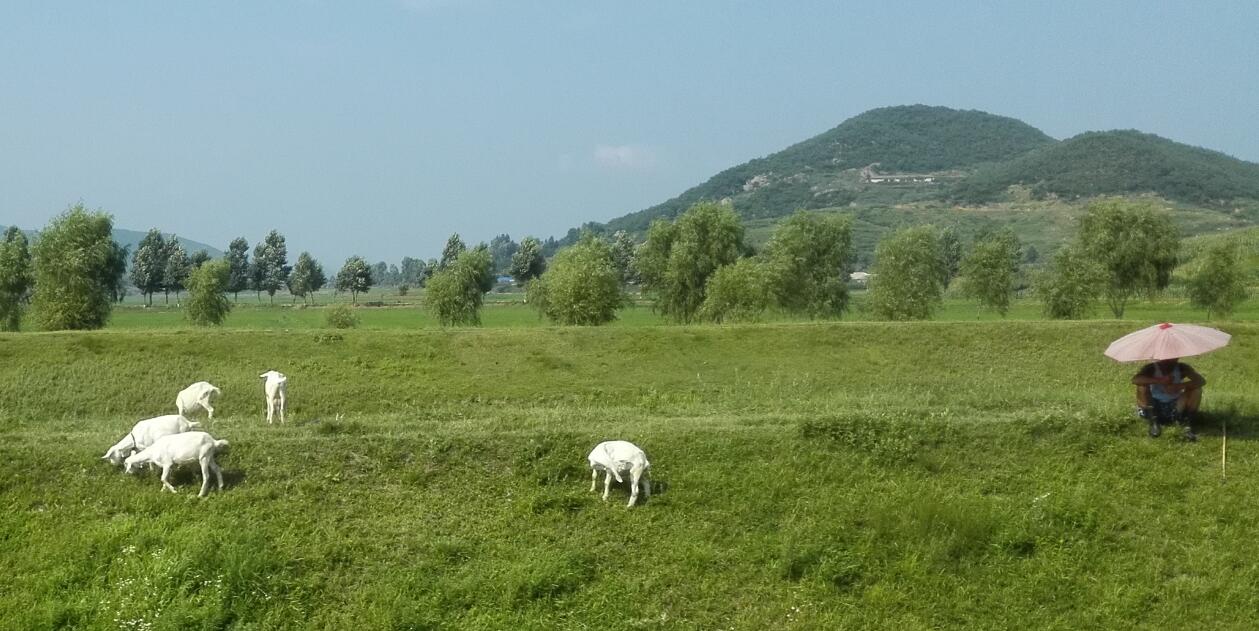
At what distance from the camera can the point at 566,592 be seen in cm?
1150

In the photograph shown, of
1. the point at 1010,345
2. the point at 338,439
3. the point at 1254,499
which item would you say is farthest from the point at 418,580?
the point at 1010,345

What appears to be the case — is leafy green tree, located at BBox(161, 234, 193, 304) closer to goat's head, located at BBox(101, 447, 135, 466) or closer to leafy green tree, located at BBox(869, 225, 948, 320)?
leafy green tree, located at BBox(869, 225, 948, 320)

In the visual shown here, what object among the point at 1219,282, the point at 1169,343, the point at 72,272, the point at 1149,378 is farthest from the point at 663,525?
the point at 1219,282

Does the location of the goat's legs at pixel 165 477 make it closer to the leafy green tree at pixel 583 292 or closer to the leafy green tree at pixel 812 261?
the leafy green tree at pixel 583 292

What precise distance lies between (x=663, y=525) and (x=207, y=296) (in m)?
44.4

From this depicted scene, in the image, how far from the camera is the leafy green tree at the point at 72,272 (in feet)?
133

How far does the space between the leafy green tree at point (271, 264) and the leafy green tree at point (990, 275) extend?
66190 millimetres

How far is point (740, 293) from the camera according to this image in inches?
1807

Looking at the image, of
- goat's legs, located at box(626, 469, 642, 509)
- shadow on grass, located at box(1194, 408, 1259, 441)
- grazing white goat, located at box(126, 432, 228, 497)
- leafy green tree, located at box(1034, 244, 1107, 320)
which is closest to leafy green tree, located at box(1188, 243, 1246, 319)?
leafy green tree, located at box(1034, 244, 1107, 320)

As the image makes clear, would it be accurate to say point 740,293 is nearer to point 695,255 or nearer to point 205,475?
point 695,255

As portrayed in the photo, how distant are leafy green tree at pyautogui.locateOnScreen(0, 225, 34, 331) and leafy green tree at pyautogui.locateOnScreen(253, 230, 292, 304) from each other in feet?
153

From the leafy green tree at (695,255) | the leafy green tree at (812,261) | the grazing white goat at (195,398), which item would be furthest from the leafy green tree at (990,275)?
the grazing white goat at (195,398)

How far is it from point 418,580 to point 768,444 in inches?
240

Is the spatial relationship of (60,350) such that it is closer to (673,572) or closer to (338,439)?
(338,439)
